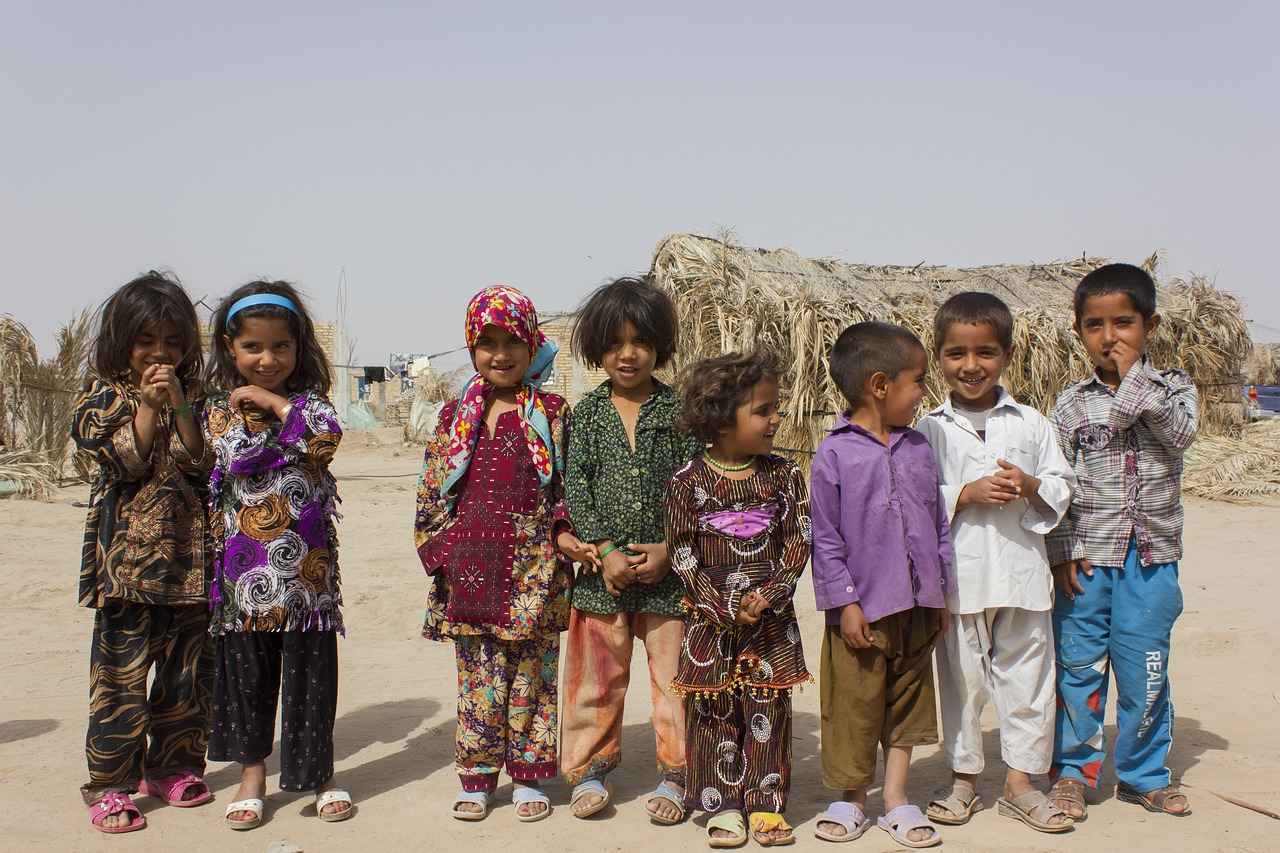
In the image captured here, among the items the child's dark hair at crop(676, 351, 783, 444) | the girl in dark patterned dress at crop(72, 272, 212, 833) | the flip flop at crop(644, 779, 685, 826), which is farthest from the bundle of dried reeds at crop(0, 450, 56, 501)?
the child's dark hair at crop(676, 351, 783, 444)

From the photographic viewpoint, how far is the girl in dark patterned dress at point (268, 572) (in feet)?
9.61

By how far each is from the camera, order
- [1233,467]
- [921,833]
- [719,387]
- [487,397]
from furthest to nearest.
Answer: [1233,467] < [487,397] < [719,387] < [921,833]

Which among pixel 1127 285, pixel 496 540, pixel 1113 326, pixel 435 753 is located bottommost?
pixel 435 753

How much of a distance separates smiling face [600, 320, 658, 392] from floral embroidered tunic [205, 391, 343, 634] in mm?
934

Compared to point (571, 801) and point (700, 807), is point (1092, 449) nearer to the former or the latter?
point (700, 807)

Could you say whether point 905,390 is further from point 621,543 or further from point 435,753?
point 435,753

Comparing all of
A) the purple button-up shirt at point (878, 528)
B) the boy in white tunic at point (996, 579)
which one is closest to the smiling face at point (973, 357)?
the boy in white tunic at point (996, 579)

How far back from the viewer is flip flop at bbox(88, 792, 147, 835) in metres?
2.89

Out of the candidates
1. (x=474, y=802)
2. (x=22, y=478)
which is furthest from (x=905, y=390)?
(x=22, y=478)

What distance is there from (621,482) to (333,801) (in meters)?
1.39

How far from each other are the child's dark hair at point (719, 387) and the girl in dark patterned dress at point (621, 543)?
5.8 inches

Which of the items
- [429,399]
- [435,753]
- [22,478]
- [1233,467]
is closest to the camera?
[435,753]

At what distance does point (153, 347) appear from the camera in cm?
309

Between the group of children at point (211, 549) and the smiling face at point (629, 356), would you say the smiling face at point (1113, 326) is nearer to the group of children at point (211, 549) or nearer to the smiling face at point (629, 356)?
the smiling face at point (629, 356)
